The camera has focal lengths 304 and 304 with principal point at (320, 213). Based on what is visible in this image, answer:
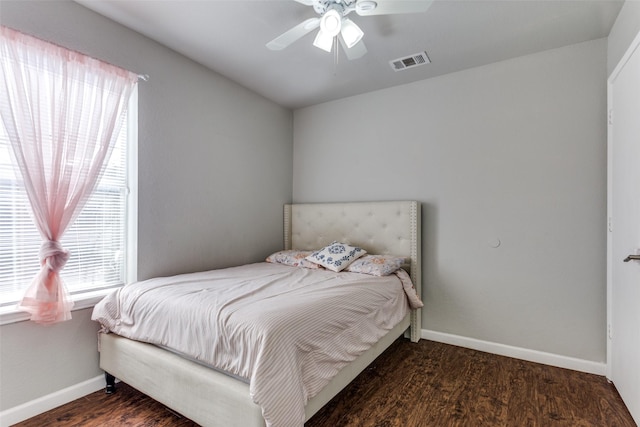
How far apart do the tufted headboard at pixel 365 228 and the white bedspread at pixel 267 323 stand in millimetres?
641

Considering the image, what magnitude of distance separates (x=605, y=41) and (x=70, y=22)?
3.74m

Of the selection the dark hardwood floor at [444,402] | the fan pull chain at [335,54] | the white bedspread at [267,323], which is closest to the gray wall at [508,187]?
the dark hardwood floor at [444,402]

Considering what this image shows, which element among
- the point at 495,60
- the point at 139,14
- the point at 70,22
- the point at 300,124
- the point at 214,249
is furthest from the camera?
the point at 300,124

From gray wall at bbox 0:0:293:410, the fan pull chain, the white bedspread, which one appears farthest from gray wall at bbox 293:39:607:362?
gray wall at bbox 0:0:293:410

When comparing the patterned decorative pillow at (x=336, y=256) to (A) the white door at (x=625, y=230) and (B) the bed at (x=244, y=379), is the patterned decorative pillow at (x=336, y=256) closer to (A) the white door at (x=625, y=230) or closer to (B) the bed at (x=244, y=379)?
(B) the bed at (x=244, y=379)

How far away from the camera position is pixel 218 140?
9.53 ft

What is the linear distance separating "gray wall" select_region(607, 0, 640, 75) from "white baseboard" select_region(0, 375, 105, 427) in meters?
3.93

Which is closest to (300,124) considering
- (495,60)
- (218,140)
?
(218,140)

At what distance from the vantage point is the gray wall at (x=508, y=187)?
2.32 meters

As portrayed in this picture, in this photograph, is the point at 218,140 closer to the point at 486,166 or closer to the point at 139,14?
the point at 139,14

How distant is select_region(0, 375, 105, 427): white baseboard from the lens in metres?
1.70

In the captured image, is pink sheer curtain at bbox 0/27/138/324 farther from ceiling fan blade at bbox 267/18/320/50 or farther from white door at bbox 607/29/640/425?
white door at bbox 607/29/640/425

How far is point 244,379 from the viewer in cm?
141

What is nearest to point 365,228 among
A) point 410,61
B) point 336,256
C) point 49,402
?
point 336,256
